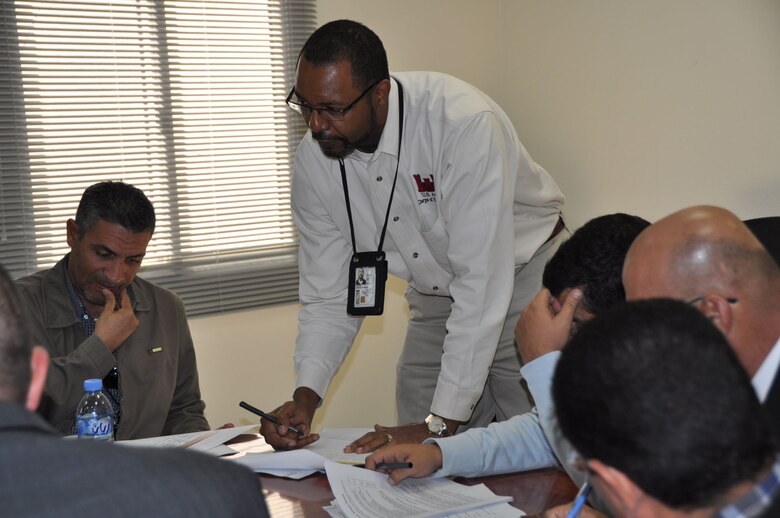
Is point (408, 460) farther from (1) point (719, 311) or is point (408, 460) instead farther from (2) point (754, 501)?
(2) point (754, 501)

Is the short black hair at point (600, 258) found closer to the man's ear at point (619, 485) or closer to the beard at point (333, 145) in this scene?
the beard at point (333, 145)

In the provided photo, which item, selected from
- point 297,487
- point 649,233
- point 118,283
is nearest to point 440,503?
point 297,487

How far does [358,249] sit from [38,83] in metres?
1.88

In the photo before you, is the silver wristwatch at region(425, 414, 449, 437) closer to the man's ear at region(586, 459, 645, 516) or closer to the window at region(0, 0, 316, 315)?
the man's ear at region(586, 459, 645, 516)

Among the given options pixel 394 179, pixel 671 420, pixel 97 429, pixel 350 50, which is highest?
pixel 350 50

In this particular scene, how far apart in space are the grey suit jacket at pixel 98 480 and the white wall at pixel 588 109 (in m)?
3.07

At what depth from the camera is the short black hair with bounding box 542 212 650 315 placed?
6.49 ft

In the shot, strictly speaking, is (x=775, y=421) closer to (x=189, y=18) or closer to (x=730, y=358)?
(x=730, y=358)

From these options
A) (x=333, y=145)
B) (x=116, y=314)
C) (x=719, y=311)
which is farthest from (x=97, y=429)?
(x=719, y=311)

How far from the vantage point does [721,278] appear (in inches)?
57.1

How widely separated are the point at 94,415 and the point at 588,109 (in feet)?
9.64

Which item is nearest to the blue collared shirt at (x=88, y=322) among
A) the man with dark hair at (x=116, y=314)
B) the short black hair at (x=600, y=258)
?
the man with dark hair at (x=116, y=314)

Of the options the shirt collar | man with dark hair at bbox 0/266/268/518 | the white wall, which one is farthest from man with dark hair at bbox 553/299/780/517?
the white wall

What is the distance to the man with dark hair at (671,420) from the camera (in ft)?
3.20
